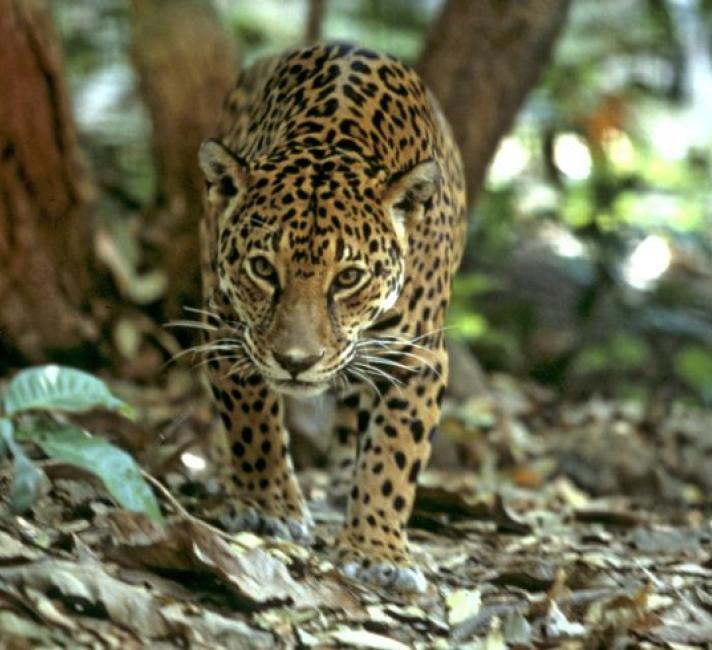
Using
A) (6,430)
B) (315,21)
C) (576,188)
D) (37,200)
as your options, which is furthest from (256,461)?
(576,188)

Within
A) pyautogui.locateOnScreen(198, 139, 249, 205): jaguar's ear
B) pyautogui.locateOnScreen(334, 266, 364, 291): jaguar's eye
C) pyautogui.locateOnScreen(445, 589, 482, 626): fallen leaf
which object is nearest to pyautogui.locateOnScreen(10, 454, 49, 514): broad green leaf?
pyautogui.locateOnScreen(334, 266, 364, 291): jaguar's eye

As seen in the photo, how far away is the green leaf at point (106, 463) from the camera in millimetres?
4832

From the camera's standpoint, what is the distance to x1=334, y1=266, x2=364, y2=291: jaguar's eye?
5.58 meters

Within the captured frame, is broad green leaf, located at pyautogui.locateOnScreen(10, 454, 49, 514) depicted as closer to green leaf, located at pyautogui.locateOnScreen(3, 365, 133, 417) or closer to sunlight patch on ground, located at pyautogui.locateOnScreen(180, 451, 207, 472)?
green leaf, located at pyautogui.locateOnScreen(3, 365, 133, 417)

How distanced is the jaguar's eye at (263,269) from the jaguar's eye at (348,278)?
0.24m

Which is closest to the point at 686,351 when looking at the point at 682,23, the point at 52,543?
the point at 682,23

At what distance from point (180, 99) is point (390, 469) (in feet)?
13.1

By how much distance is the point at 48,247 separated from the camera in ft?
27.8

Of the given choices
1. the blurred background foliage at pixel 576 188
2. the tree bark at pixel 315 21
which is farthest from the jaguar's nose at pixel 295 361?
the tree bark at pixel 315 21

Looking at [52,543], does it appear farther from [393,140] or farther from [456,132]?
[456,132]

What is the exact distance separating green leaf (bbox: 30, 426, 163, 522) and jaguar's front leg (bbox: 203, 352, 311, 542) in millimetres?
1274

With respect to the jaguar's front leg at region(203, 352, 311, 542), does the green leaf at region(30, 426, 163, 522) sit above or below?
above

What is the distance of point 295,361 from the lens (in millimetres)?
5434

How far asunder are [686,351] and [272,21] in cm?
608
